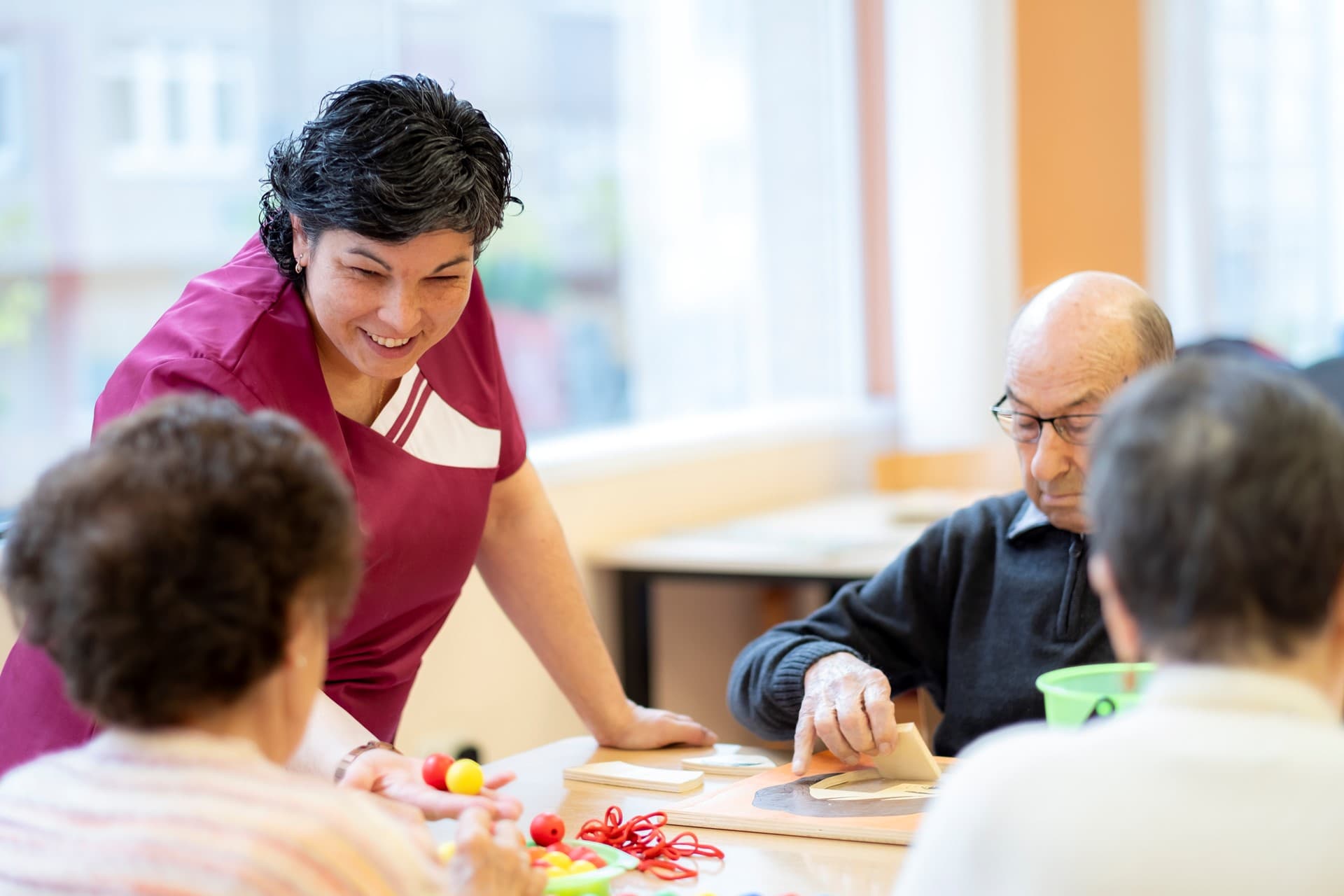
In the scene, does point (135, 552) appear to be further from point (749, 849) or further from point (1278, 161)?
point (1278, 161)

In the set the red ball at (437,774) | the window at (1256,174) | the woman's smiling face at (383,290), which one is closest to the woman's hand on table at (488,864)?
the red ball at (437,774)

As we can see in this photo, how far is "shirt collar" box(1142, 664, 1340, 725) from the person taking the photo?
0.81 meters

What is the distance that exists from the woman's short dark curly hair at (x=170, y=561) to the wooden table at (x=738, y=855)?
48 cm

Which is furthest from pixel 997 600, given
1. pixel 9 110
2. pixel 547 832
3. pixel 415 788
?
pixel 9 110

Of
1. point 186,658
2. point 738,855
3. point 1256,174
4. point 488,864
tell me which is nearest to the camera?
point 186,658

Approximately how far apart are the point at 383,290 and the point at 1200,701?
103 cm

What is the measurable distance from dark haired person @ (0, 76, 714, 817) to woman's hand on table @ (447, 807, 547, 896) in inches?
6.8

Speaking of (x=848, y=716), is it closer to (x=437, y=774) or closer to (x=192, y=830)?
(x=437, y=774)

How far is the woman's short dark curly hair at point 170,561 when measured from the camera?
2.88 ft

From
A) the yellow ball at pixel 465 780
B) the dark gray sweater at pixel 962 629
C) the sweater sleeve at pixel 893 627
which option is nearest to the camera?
the yellow ball at pixel 465 780

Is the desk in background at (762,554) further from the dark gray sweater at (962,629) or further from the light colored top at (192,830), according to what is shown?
the light colored top at (192,830)

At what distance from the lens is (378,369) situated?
5.38 feet

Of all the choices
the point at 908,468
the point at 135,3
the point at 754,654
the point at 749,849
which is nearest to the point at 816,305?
the point at 908,468

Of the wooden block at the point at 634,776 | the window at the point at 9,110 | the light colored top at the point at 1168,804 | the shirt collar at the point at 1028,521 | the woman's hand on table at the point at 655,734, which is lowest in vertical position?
the woman's hand on table at the point at 655,734
